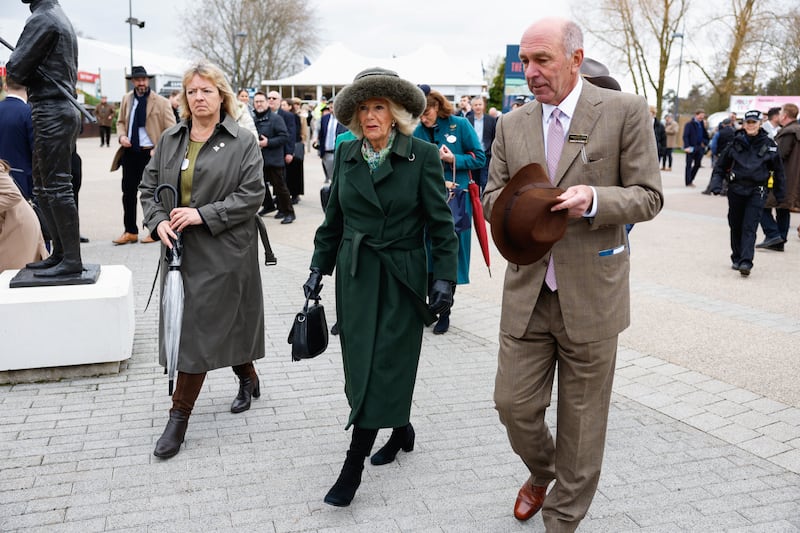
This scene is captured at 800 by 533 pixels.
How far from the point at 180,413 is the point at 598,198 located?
2615 millimetres

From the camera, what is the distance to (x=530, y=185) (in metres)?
2.86

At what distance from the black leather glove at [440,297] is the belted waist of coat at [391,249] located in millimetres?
61

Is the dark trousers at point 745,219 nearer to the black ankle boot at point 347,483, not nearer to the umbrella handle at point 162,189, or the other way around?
the black ankle boot at point 347,483

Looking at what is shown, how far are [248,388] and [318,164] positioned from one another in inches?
830

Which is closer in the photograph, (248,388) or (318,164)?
(248,388)

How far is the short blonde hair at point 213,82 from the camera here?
13.7ft

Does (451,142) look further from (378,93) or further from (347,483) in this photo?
(347,483)

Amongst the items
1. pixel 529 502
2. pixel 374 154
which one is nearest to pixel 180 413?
pixel 374 154

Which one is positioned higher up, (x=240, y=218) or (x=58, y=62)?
(x=58, y=62)

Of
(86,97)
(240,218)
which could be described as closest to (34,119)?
(240,218)

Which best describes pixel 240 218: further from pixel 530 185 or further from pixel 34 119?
pixel 34 119

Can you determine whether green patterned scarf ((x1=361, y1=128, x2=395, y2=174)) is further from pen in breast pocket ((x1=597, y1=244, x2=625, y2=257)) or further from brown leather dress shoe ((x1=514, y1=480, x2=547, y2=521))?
brown leather dress shoe ((x1=514, y1=480, x2=547, y2=521))

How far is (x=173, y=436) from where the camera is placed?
161 inches

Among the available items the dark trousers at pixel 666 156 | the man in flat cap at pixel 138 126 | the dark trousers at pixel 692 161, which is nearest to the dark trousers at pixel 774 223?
the man in flat cap at pixel 138 126
